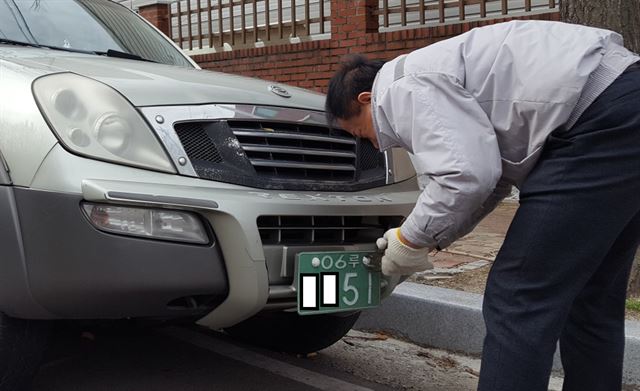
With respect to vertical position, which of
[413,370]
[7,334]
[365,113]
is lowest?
[413,370]

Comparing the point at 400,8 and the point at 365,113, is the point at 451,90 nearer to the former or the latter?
the point at 365,113

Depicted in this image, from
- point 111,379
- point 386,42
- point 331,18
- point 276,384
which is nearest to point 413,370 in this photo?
point 276,384

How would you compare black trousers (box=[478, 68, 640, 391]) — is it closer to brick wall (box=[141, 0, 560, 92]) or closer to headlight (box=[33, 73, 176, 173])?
headlight (box=[33, 73, 176, 173])

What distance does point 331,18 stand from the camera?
923 cm

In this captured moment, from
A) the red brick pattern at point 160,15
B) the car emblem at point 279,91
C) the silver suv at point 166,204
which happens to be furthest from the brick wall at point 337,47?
the silver suv at point 166,204

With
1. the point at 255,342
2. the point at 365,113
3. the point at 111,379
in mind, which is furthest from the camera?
the point at 255,342

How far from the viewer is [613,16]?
4.36 meters

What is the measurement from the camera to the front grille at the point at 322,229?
2.98 m

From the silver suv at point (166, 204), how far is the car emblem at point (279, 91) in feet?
0.13

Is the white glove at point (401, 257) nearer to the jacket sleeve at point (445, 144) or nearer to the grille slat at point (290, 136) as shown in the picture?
the jacket sleeve at point (445, 144)

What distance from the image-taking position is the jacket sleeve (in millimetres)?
2314

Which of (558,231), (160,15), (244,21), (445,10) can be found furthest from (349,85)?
(160,15)

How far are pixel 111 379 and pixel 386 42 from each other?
221 inches

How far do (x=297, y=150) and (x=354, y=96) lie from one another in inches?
24.8
